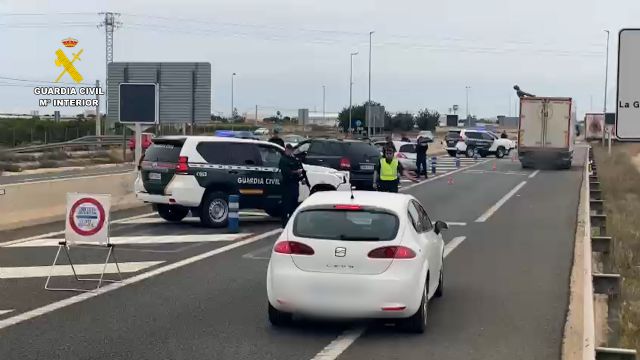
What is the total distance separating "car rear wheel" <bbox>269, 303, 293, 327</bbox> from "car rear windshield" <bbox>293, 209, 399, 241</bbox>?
0.82 meters

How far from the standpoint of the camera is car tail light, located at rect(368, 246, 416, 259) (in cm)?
838

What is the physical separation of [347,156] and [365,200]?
60.5 ft

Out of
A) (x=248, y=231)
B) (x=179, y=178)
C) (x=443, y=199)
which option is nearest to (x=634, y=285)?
(x=248, y=231)

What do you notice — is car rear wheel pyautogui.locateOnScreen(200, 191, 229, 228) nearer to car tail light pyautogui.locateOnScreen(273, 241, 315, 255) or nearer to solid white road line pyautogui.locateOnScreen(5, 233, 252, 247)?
solid white road line pyautogui.locateOnScreen(5, 233, 252, 247)

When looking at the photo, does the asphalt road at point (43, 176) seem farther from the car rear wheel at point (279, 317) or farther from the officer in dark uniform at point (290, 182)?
the car rear wheel at point (279, 317)

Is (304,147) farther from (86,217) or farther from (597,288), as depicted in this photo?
(597,288)

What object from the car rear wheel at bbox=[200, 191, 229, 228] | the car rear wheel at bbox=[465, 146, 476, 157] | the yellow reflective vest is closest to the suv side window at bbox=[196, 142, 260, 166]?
the car rear wheel at bbox=[200, 191, 229, 228]

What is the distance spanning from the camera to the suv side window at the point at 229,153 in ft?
57.5

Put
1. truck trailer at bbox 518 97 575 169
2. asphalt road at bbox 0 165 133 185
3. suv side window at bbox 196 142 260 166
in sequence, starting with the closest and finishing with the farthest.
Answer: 1. suv side window at bbox 196 142 260 166
2. asphalt road at bbox 0 165 133 185
3. truck trailer at bbox 518 97 575 169

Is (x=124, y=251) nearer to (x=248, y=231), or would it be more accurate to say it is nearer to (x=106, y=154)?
(x=248, y=231)

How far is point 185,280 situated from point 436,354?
4651mm

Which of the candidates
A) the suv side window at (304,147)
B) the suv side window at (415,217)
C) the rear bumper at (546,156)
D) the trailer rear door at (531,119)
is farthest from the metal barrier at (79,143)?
the suv side window at (415,217)

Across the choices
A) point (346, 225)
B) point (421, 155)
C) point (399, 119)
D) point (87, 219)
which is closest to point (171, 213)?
point (87, 219)

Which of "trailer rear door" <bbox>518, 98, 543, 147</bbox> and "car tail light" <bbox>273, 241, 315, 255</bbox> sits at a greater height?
"trailer rear door" <bbox>518, 98, 543, 147</bbox>
